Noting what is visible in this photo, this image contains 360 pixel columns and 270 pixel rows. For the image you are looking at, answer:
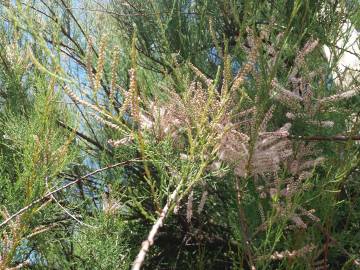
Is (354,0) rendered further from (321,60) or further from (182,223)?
(182,223)

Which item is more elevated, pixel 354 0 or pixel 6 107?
pixel 354 0

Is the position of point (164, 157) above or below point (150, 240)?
above

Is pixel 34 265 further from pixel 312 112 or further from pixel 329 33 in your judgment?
pixel 329 33

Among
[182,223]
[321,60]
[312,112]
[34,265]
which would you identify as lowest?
[34,265]

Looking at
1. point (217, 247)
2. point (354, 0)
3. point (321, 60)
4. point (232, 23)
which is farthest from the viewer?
point (232, 23)

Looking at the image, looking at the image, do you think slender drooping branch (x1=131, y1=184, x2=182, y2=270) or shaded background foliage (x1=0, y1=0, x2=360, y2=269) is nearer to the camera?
slender drooping branch (x1=131, y1=184, x2=182, y2=270)

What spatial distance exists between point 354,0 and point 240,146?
102cm

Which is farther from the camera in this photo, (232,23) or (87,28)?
(87,28)

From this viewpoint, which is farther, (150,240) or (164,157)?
(164,157)

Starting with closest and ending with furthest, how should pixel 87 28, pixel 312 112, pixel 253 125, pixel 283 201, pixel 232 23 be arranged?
pixel 253 125 → pixel 312 112 → pixel 283 201 → pixel 232 23 → pixel 87 28

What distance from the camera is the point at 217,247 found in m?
2.79

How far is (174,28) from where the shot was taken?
3.04m

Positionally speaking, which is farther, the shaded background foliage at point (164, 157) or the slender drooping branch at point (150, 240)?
the shaded background foliage at point (164, 157)

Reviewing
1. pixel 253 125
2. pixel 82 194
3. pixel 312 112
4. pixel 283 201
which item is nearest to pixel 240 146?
pixel 253 125
